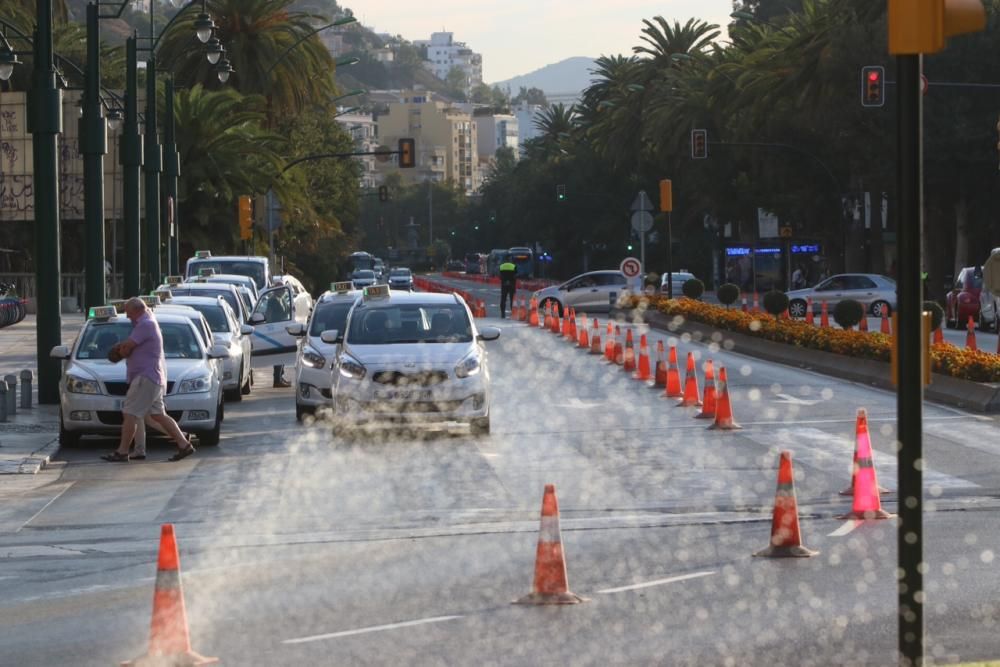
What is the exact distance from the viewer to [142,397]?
61.5ft

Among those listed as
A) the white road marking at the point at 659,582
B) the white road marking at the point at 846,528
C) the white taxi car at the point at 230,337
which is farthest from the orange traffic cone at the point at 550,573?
the white taxi car at the point at 230,337

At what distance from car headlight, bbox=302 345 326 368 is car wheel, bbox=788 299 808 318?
33433 millimetres

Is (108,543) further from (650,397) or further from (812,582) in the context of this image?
(650,397)

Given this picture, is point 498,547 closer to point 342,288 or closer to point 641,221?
point 342,288

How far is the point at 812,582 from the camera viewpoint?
1097 cm

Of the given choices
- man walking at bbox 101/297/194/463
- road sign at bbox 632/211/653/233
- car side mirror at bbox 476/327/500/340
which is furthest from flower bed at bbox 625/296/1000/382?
man walking at bbox 101/297/194/463

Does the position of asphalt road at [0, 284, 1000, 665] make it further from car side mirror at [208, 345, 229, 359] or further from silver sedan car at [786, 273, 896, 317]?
silver sedan car at [786, 273, 896, 317]

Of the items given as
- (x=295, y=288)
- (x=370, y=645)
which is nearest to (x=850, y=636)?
(x=370, y=645)

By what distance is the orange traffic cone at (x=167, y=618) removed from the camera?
8695 mm

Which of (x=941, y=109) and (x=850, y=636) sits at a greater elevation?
(x=941, y=109)

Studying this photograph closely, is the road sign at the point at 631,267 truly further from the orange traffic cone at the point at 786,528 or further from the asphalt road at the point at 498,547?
the orange traffic cone at the point at 786,528

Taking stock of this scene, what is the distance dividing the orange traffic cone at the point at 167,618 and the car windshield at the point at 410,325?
12942mm

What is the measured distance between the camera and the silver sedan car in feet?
178

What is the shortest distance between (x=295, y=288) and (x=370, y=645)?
30237 mm
